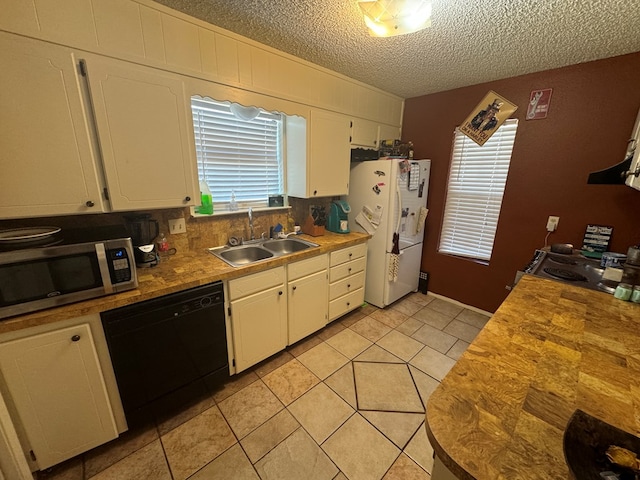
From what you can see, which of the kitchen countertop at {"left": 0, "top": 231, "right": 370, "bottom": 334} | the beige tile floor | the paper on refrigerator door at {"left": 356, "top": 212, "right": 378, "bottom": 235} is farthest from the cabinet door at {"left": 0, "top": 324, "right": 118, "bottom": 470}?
the paper on refrigerator door at {"left": 356, "top": 212, "right": 378, "bottom": 235}

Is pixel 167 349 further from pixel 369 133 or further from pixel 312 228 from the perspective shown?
pixel 369 133

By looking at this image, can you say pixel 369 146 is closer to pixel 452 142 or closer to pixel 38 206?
pixel 452 142

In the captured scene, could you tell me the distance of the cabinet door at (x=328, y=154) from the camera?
238 cm

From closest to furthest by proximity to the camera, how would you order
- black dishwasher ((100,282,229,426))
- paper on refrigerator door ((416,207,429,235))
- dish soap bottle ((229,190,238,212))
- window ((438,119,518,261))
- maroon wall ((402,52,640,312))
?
black dishwasher ((100,282,229,426)), maroon wall ((402,52,640,312)), dish soap bottle ((229,190,238,212)), window ((438,119,518,261)), paper on refrigerator door ((416,207,429,235))

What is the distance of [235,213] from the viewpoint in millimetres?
2275

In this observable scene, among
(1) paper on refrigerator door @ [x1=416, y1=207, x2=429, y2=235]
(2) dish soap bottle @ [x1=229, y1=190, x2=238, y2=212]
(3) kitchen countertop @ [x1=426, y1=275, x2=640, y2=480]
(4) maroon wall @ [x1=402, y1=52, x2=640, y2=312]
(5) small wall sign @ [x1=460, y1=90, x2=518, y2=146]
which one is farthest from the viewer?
(1) paper on refrigerator door @ [x1=416, y1=207, x2=429, y2=235]

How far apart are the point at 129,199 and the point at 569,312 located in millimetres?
2420

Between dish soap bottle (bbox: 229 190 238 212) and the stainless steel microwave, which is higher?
dish soap bottle (bbox: 229 190 238 212)

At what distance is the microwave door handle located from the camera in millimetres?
1260

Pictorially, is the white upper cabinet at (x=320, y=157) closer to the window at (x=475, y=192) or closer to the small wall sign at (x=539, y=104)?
the window at (x=475, y=192)

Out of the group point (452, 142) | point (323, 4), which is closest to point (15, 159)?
point (323, 4)

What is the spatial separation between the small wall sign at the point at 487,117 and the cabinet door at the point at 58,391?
346cm

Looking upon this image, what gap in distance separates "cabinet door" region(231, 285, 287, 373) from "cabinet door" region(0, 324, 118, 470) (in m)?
0.75

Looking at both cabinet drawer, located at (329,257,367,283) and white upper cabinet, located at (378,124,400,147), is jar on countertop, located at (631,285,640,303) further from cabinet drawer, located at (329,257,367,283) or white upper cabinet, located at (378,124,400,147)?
white upper cabinet, located at (378,124,400,147)
